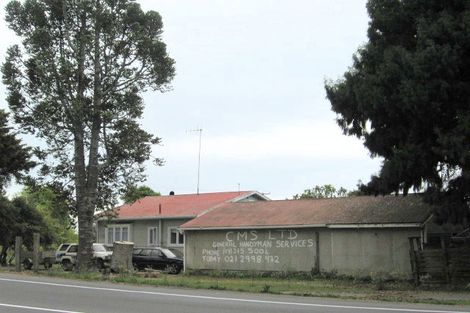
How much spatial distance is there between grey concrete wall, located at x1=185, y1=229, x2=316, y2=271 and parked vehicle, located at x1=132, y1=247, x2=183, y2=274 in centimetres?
68

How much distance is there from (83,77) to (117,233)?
14564 mm

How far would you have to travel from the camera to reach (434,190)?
20.1m

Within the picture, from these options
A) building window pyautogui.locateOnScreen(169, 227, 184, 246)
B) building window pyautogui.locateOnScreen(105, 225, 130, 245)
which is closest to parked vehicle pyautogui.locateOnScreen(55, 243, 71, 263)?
building window pyautogui.locateOnScreen(105, 225, 130, 245)

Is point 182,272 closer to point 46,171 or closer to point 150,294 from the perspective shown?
point 46,171

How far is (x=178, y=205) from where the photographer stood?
129ft

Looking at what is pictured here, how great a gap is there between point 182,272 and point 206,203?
23.8 feet

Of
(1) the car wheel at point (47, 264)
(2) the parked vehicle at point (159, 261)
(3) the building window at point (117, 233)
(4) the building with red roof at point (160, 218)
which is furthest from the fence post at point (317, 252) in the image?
(3) the building window at point (117, 233)

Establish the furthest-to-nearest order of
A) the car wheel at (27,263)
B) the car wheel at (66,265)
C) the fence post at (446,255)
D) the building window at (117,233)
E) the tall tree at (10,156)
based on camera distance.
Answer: the building window at (117,233)
the tall tree at (10,156)
the car wheel at (66,265)
the car wheel at (27,263)
the fence post at (446,255)

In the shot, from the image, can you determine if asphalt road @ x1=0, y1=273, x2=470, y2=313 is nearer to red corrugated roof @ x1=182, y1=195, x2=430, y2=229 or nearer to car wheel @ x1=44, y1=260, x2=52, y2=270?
red corrugated roof @ x1=182, y1=195, x2=430, y2=229

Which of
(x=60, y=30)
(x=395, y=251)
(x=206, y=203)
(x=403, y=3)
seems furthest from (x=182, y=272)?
(x=403, y=3)

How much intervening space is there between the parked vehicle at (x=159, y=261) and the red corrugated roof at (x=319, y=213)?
1.98 m

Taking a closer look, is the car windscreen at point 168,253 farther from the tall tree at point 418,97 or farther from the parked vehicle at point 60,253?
the tall tree at point 418,97

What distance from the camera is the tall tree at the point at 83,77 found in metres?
28.5

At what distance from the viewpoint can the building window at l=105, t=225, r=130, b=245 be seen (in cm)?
3963
